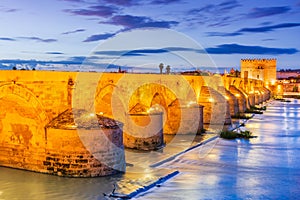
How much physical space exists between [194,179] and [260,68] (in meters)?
43.1

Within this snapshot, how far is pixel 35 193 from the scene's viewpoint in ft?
26.2

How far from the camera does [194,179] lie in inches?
355

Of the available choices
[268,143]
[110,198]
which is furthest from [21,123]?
[268,143]

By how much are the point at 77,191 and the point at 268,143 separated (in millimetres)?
8419

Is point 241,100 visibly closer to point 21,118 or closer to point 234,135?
point 234,135

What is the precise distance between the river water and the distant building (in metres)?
37.6

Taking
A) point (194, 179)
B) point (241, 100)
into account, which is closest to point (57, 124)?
point (194, 179)

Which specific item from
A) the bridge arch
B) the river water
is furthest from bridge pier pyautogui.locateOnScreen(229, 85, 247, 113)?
the bridge arch

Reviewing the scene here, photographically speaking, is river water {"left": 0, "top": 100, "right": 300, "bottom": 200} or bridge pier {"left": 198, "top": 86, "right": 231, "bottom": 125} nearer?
river water {"left": 0, "top": 100, "right": 300, "bottom": 200}

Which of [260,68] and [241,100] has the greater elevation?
[260,68]

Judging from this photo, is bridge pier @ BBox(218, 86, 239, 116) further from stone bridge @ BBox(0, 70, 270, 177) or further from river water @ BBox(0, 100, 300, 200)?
stone bridge @ BBox(0, 70, 270, 177)

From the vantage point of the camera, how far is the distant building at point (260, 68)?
49.4 meters

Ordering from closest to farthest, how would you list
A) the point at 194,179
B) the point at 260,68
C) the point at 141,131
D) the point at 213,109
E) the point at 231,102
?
1. the point at 194,179
2. the point at 141,131
3. the point at 213,109
4. the point at 231,102
5. the point at 260,68

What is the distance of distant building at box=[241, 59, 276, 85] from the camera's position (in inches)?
1944
